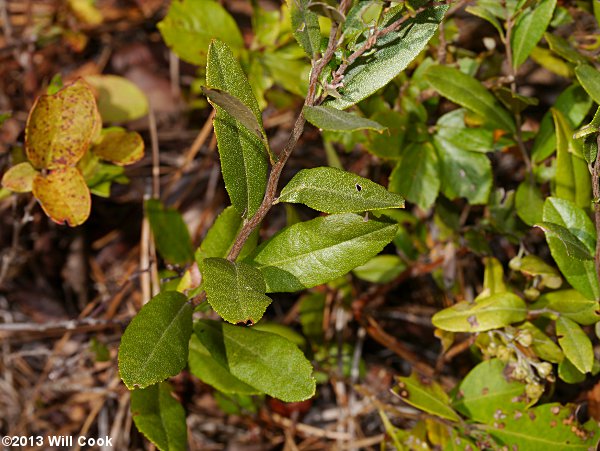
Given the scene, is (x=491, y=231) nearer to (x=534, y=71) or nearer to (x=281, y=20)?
(x=534, y=71)

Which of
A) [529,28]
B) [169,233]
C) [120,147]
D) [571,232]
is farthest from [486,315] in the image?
[120,147]

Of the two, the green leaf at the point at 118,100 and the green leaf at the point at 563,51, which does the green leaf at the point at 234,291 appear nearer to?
the green leaf at the point at 563,51

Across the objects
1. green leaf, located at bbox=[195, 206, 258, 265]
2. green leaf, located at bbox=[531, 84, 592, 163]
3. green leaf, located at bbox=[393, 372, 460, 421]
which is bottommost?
green leaf, located at bbox=[393, 372, 460, 421]

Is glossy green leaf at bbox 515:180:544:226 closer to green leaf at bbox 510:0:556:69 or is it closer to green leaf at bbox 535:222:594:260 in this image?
green leaf at bbox 535:222:594:260

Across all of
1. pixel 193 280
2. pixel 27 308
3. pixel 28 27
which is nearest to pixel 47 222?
pixel 27 308

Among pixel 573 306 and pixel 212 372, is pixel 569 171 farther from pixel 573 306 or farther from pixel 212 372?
pixel 212 372

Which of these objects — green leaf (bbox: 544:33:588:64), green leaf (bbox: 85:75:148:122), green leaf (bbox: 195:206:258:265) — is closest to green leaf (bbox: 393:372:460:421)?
green leaf (bbox: 195:206:258:265)

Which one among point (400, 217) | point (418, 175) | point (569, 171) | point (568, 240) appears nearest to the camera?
point (568, 240)
